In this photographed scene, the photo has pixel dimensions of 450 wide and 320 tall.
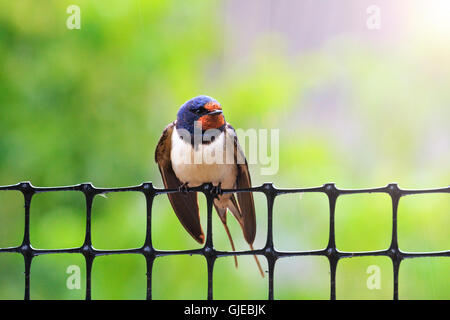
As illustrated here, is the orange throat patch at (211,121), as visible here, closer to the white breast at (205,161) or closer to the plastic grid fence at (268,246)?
the white breast at (205,161)

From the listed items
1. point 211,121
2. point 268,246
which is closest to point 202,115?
point 211,121

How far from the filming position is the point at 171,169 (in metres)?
1.51

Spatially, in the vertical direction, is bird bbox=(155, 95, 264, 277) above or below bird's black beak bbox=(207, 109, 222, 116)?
below

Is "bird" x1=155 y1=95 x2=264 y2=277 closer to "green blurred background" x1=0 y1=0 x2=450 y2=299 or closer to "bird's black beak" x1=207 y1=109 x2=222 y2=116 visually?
"bird's black beak" x1=207 y1=109 x2=222 y2=116

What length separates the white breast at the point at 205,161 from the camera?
1.40 m

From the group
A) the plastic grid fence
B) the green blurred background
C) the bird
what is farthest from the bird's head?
the green blurred background

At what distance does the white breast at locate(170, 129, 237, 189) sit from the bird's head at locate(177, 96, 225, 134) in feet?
Answer: 0.10

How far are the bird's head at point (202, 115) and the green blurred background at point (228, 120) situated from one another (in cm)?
75

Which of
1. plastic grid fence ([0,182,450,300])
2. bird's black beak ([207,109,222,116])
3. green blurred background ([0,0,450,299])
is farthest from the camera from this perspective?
green blurred background ([0,0,450,299])

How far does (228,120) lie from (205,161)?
2.86 feet

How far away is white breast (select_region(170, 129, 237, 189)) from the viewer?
1.40 meters

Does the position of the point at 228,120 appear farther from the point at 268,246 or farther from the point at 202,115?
the point at 268,246

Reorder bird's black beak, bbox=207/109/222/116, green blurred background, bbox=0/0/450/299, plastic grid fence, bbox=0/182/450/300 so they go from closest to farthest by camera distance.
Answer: plastic grid fence, bbox=0/182/450/300
bird's black beak, bbox=207/109/222/116
green blurred background, bbox=0/0/450/299
